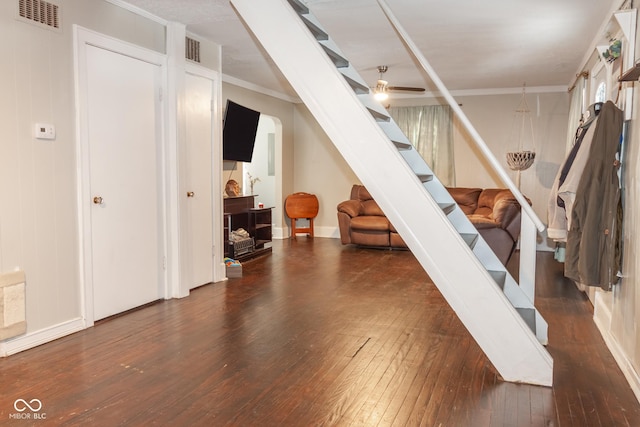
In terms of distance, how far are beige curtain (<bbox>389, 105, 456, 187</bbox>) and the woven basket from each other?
3.33 ft

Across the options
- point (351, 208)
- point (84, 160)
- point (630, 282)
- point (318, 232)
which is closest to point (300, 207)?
point (318, 232)

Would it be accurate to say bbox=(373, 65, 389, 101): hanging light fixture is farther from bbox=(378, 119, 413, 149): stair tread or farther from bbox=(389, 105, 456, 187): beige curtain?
bbox=(389, 105, 456, 187): beige curtain

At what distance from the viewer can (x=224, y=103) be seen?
6703 mm

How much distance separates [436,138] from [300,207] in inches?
98.5

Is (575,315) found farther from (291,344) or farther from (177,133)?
(177,133)

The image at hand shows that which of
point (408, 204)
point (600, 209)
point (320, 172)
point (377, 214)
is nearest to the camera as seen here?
point (408, 204)

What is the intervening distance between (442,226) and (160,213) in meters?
2.66

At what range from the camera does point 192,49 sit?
4785mm

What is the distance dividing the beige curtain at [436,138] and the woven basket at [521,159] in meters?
1.01

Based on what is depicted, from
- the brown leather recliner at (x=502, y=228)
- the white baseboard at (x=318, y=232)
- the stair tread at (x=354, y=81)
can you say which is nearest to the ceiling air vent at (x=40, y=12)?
the stair tread at (x=354, y=81)

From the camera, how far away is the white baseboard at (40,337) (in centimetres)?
309

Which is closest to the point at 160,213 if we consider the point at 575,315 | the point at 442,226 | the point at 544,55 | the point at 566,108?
the point at 442,226

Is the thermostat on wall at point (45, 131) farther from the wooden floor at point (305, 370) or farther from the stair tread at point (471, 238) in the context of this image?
the stair tread at point (471, 238)

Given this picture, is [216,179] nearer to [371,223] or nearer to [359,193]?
[371,223]
